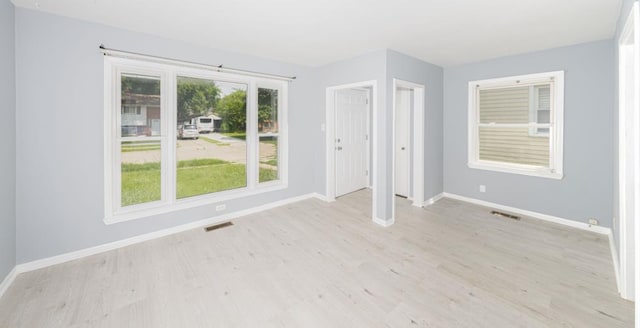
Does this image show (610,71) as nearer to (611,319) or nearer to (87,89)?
(611,319)

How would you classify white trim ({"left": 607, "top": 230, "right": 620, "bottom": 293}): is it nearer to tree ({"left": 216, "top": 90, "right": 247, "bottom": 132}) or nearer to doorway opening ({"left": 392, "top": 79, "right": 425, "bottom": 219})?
doorway opening ({"left": 392, "top": 79, "right": 425, "bottom": 219})

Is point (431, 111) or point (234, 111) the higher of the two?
point (431, 111)

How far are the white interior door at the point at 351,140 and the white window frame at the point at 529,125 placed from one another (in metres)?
1.94

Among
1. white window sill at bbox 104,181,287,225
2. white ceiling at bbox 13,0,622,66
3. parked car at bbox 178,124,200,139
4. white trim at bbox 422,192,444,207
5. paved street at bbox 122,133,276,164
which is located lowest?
white trim at bbox 422,192,444,207

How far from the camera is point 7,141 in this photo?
222cm

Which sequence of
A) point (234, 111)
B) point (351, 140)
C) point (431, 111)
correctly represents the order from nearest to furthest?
point (234, 111) → point (431, 111) → point (351, 140)

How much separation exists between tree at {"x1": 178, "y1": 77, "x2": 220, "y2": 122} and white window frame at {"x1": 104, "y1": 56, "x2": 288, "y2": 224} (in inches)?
4.3

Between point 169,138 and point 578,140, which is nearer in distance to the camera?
point 169,138

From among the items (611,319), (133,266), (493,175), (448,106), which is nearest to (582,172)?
(493,175)

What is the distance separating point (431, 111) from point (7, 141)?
5.16m

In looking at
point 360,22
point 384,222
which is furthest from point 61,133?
point 384,222

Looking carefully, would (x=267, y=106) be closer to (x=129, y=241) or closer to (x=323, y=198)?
(x=323, y=198)

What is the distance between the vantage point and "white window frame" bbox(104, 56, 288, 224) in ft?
9.32

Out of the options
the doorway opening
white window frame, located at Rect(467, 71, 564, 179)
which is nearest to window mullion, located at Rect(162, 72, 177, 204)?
the doorway opening
